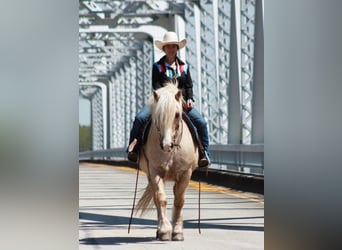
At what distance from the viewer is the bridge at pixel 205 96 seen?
9.35 meters

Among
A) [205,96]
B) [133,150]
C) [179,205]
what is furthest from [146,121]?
[205,96]

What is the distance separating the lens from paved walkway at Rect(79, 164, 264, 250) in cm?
786

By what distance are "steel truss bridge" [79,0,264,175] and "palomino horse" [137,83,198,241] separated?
8256mm

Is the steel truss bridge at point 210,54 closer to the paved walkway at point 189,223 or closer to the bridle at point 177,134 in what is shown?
the paved walkway at point 189,223

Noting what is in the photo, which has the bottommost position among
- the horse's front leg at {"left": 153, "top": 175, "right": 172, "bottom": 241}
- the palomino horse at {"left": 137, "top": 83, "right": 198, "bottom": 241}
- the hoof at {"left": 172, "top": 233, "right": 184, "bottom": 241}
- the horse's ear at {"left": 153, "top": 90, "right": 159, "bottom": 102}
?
the hoof at {"left": 172, "top": 233, "right": 184, "bottom": 241}

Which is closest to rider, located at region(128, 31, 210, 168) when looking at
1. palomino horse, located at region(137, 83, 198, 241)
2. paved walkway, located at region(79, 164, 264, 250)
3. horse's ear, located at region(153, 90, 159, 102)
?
palomino horse, located at region(137, 83, 198, 241)

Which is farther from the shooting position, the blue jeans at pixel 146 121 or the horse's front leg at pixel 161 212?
the blue jeans at pixel 146 121

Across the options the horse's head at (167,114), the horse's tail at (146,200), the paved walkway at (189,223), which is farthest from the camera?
the horse's tail at (146,200)

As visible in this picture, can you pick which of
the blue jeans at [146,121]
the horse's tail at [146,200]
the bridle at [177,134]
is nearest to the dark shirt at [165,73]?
the blue jeans at [146,121]

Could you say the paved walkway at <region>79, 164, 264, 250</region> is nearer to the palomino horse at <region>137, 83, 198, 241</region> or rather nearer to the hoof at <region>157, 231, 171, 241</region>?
the hoof at <region>157, 231, 171, 241</region>

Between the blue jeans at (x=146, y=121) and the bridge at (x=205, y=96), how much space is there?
872 mm
